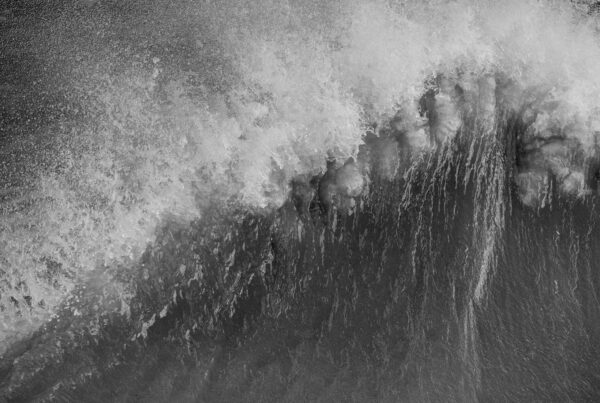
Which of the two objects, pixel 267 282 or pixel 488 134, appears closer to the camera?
pixel 267 282

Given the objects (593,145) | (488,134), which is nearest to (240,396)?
(488,134)

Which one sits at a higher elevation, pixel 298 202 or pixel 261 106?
pixel 261 106

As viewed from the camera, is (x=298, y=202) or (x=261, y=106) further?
(x=261, y=106)

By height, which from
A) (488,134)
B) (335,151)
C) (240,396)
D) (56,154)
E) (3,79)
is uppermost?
(488,134)

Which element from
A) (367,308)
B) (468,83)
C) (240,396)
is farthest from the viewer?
(468,83)

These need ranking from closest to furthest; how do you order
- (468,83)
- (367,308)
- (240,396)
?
(240,396) < (367,308) < (468,83)

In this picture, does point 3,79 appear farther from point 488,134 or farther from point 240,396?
point 488,134

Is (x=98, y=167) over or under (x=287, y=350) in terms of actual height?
over
